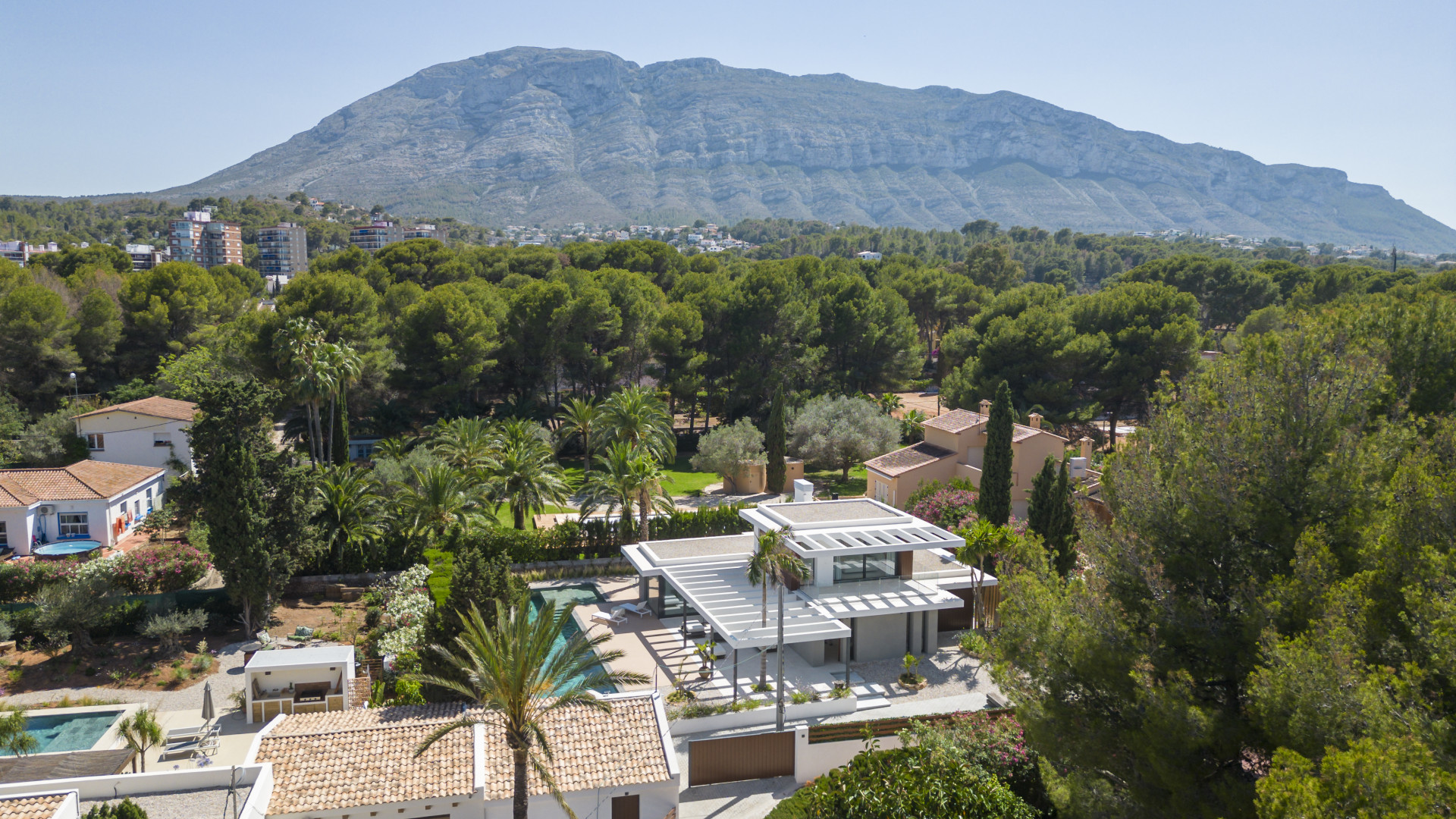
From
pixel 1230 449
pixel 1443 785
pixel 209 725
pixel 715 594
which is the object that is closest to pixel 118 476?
pixel 209 725

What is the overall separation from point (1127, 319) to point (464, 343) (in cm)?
3625

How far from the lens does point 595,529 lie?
32406mm

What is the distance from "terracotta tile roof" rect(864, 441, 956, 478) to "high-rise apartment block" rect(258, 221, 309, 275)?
140 metres

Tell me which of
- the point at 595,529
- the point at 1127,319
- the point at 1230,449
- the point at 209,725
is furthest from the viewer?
the point at 1127,319

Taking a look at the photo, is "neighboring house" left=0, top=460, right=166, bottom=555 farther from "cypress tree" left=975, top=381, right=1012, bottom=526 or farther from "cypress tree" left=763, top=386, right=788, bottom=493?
"cypress tree" left=975, top=381, right=1012, bottom=526

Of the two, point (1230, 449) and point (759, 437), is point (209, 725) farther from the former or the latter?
point (759, 437)

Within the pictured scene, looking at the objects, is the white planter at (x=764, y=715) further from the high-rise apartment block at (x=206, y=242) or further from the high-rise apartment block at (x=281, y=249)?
the high-rise apartment block at (x=206, y=242)

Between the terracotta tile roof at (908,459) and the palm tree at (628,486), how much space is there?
33.4 feet

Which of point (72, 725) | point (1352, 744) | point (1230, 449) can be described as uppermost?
point (1230, 449)

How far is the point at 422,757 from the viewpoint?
1664cm

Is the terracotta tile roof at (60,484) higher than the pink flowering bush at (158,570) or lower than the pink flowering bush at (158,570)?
higher

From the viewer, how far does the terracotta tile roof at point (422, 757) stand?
1586 centimetres

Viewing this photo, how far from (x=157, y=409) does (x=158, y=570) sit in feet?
55.7

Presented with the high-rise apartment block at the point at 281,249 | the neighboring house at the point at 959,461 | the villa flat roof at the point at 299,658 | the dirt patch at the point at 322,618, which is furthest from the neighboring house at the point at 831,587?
the high-rise apartment block at the point at 281,249
